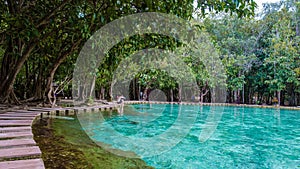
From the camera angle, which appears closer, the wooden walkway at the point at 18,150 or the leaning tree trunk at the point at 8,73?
the wooden walkway at the point at 18,150

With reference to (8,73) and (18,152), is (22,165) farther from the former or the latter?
(8,73)

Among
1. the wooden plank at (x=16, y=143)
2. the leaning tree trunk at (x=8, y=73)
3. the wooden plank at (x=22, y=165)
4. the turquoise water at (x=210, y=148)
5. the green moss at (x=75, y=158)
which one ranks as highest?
the leaning tree trunk at (x=8, y=73)

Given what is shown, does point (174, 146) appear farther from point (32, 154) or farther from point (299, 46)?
point (299, 46)

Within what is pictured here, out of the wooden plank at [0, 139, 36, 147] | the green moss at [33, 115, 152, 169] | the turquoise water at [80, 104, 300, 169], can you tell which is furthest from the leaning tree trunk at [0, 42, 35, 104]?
the wooden plank at [0, 139, 36, 147]

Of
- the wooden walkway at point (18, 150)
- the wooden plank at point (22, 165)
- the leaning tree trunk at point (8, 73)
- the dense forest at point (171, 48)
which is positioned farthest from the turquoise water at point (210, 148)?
the wooden plank at point (22, 165)

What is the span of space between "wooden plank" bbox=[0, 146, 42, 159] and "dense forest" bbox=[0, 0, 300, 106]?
2.12 meters

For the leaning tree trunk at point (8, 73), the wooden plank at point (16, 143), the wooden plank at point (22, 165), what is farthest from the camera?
the leaning tree trunk at point (8, 73)

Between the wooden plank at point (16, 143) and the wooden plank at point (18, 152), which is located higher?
the wooden plank at point (16, 143)

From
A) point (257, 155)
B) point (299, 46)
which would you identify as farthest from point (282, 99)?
point (257, 155)

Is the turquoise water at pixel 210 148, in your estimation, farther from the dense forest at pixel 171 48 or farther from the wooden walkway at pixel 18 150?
the wooden walkway at pixel 18 150

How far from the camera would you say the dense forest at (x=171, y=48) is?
429cm

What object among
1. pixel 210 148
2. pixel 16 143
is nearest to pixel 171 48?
pixel 210 148

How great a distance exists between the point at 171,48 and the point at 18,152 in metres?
3.31

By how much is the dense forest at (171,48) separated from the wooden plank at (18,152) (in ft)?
6.97
